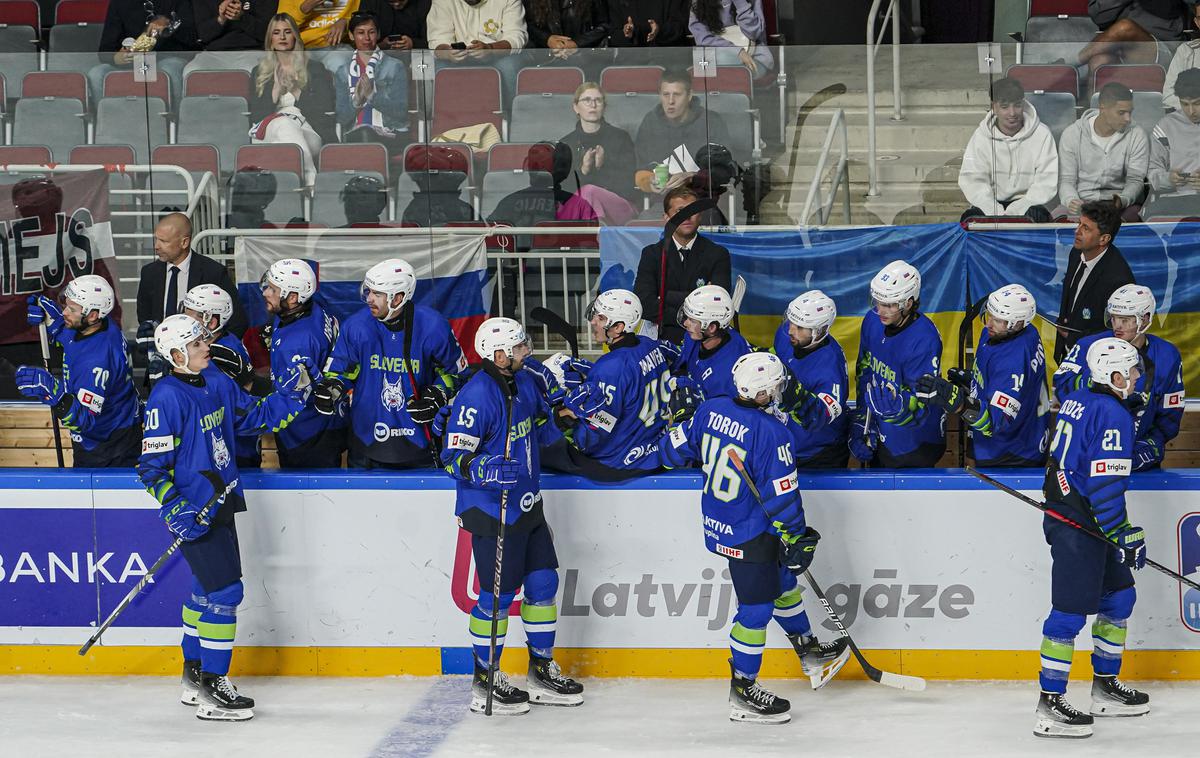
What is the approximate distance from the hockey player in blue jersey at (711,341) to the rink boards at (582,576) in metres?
0.44

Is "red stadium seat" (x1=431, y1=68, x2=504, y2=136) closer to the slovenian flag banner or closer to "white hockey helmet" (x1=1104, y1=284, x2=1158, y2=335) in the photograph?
the slovenian flag banner

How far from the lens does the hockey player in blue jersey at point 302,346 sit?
7434mm

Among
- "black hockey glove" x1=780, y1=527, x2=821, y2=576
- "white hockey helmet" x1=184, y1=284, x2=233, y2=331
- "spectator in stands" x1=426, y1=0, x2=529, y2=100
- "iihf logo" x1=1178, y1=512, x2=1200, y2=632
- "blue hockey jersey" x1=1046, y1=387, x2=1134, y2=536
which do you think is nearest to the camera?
"blue hockey jersey" x1=1046, y1=387, x2=1134, y2=536

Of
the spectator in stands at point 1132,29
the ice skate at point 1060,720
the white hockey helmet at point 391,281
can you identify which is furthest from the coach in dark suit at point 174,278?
the spectator in stands at point 1132,29

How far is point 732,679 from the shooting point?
661 centimetres

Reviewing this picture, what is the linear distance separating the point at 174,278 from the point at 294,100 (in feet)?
3.57

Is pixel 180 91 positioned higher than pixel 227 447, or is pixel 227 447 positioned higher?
pixel 180 91

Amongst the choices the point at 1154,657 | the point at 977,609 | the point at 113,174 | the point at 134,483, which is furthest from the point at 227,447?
the point at 1154,657

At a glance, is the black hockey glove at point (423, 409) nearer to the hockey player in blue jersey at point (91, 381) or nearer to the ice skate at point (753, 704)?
the hockey player in blue jersey at point (91, 381)

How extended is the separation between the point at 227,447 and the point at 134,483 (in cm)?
69

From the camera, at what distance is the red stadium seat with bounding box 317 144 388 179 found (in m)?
8.07

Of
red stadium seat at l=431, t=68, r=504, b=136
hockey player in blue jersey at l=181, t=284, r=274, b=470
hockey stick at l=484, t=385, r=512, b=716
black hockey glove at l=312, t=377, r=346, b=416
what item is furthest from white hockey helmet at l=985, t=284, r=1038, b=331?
hockey player in blue jersey at l=181, t=284, r=274, b=470

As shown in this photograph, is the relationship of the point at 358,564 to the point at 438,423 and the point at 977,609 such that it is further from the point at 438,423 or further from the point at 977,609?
the point at 977,609

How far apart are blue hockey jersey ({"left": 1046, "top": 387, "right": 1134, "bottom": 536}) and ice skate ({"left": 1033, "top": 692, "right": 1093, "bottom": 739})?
2.32 ft
